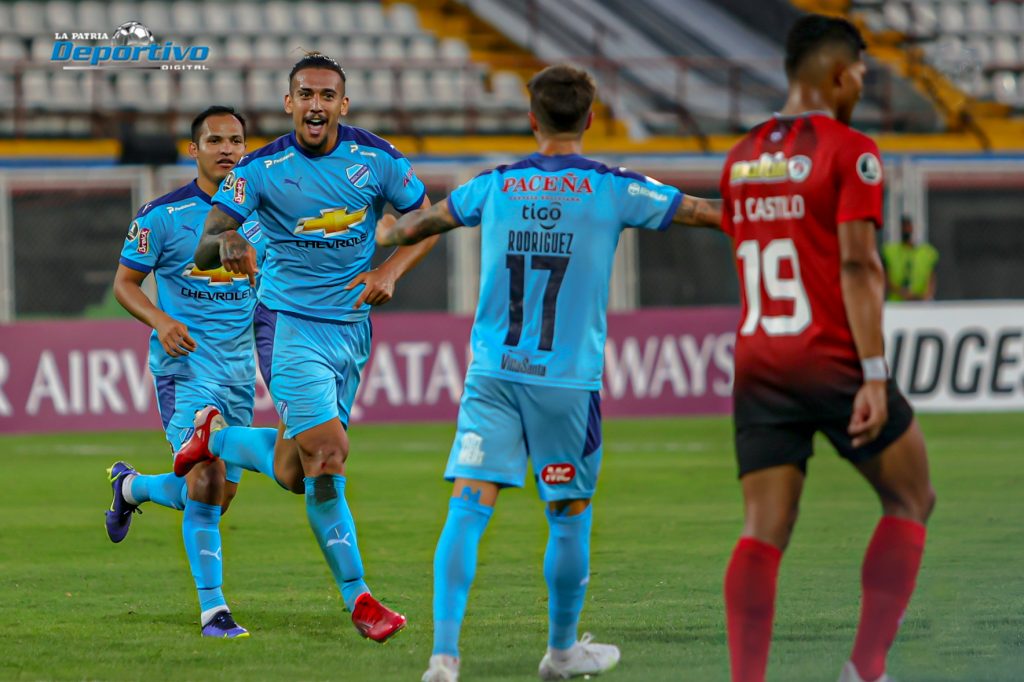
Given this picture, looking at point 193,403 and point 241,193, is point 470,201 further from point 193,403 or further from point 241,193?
point 193,403

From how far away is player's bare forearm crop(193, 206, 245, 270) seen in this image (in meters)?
6.08

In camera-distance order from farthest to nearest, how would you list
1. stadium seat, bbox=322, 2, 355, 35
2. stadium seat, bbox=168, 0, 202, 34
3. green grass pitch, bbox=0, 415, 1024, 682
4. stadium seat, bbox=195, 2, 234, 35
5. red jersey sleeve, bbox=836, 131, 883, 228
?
stadium seat, bbox=322, 2, 355, 35 → stadium seat, bbox=195, 2, 234, 35 → stadium seat, bbox=168, 0, 202, 34 → green grass pitch, bbox=0, 415, 1024, 682 → red jersey sleeve, bbox=836, 131, 883, 228

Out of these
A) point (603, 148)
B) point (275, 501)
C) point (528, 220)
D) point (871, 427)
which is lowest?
point (275, 501)

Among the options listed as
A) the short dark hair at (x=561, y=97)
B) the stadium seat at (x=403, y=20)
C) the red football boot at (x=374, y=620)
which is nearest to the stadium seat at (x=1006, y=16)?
the stadium seat at (x=403, y=20)

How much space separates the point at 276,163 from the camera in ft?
21.7

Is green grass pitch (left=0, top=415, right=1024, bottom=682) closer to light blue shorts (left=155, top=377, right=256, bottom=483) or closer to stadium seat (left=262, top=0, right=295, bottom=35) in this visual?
light blue shorts (left=155, top=377, right=256, bottom=483)

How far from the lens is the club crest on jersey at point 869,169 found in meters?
4.60

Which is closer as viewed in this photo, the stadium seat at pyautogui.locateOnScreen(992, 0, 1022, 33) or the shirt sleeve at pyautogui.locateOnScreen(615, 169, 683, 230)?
the shirt sleeve at pyautogui.locateOnScreen(615, 169, 683, 230)

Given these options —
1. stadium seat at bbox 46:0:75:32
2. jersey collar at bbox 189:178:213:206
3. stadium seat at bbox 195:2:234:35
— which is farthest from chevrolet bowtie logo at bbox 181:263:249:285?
stadium seat at bbox 195:2:234:35

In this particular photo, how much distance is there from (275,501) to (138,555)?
267 centimetres

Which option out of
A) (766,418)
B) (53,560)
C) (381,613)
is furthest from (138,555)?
(766,418)

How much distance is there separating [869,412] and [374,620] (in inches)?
90.8

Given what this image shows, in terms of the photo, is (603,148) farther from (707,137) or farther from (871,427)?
(871,427)

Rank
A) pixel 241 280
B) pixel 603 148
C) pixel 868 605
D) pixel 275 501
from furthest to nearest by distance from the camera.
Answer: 1. pixel 603 148
2. pixel 275 501
3. pixel 241 280
4. pixel 868 605
